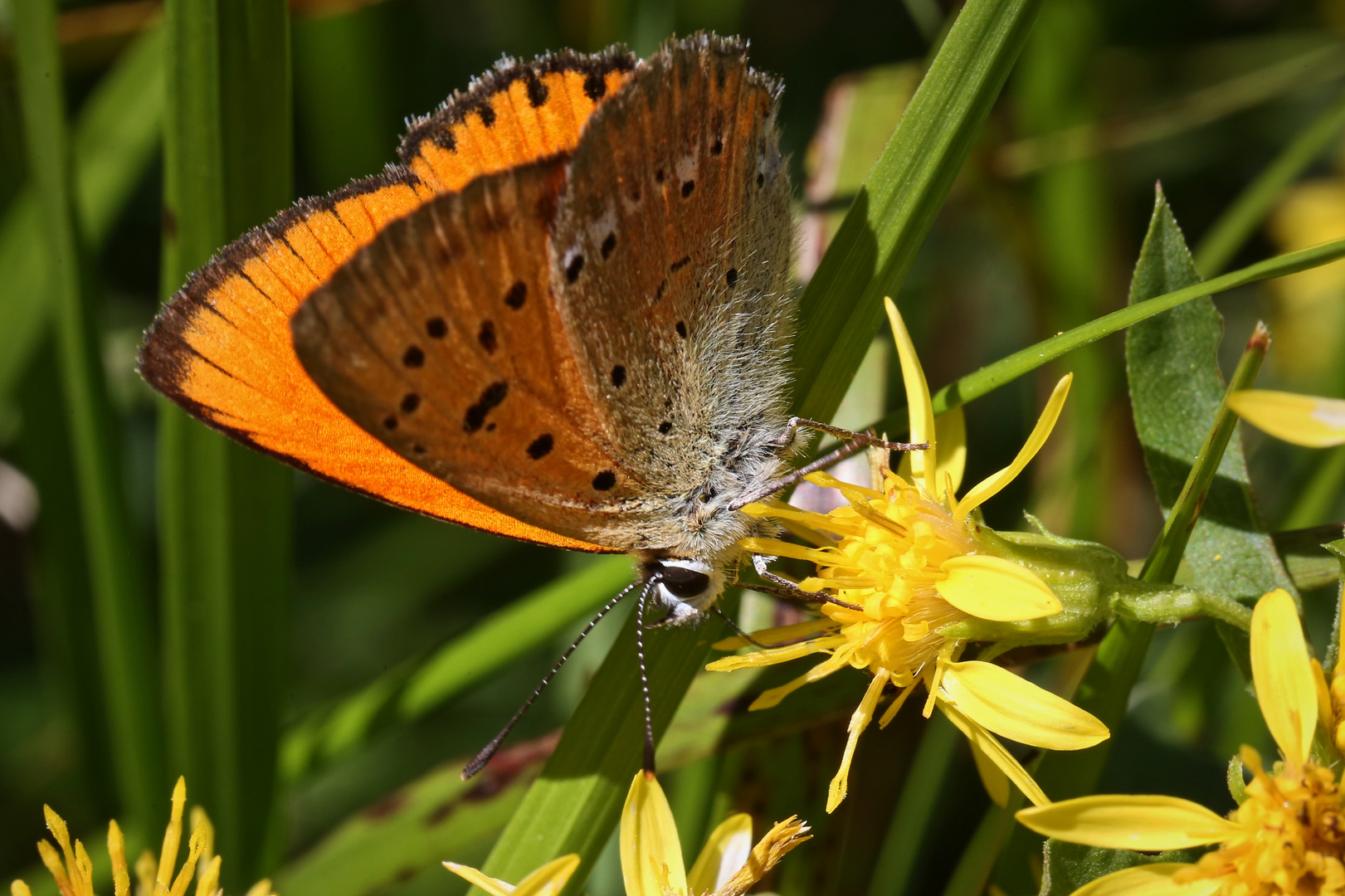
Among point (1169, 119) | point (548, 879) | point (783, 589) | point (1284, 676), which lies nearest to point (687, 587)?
point (783, 589)

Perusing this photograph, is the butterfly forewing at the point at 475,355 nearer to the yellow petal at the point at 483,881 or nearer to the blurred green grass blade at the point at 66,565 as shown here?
the yellow petal at the point at 483,881

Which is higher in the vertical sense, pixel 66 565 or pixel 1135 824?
pixel 66 565

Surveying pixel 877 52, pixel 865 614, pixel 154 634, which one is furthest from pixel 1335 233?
pixel 154 634

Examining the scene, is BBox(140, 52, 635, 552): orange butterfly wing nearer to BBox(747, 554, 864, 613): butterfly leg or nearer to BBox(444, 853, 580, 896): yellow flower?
BBox(747, 554, 864, 613): butterfly leg

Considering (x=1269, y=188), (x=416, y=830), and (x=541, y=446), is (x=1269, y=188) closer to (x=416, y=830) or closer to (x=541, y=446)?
(x=541, y=446)

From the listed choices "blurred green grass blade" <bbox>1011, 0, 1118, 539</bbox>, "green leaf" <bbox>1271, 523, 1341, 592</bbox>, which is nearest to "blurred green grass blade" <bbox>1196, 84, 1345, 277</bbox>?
"blurred green grass blade" <bbox>1011, 0, 1118, 539</bbox>

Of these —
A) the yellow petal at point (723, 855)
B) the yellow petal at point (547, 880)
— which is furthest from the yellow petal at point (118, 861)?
the yellow petal at point (723, 855)
